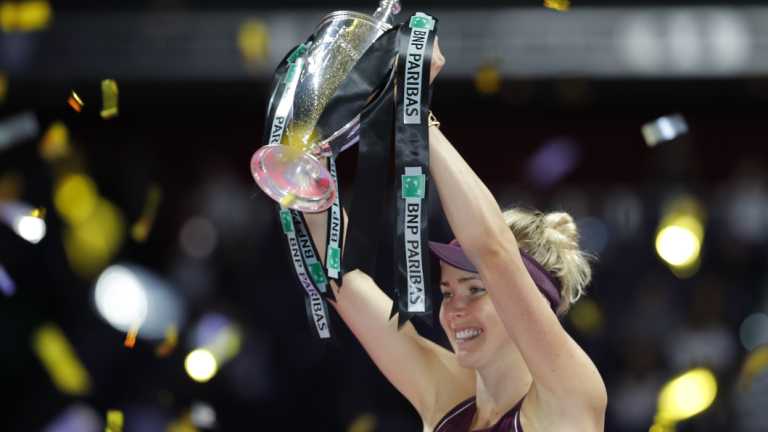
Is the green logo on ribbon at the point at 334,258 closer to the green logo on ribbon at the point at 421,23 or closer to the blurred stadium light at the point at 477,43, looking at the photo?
the green logo on ribbon at the point at 421,23

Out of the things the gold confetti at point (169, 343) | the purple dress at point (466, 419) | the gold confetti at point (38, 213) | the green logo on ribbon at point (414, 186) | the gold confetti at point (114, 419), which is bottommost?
the gold confetti at point (114, 419)

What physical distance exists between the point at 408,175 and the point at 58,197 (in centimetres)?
309

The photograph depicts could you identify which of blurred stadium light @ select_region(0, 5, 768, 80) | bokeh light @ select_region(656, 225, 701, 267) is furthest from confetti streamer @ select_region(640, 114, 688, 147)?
bokeh light @ select_region(656, 225, 701, 267)

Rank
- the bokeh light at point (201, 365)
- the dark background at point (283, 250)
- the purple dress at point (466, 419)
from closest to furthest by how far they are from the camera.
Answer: the purple dress at point (466, 419), the dark background at point (283, 250), the bokeh light at point (201, 365)

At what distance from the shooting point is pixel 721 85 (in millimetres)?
3980

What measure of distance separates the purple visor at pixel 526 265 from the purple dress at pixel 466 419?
16 cm

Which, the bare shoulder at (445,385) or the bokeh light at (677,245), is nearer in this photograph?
the bare shoulder at (445,385)

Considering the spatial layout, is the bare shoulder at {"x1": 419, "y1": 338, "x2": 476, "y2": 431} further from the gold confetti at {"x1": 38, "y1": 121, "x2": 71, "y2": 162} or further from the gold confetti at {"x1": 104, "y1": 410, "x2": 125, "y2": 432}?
the gold confetti at {"x1": 38, "y1": 121, "x2": 71, "y2": 162}

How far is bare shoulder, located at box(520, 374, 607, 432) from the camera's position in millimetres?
1468

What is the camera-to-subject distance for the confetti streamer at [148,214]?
162 inches

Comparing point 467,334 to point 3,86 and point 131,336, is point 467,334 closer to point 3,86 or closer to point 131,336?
point 131,336

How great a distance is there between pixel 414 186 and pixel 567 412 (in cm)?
37

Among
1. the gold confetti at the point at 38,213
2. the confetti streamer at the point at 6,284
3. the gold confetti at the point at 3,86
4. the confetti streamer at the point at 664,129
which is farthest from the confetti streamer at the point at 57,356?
the confetti streamer at the point at 664,129

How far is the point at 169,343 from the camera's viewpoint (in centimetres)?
391
